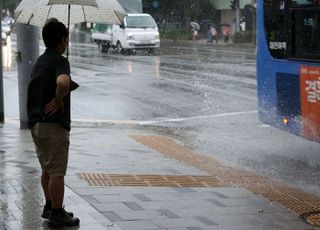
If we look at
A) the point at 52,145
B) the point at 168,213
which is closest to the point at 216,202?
the point at 168,213

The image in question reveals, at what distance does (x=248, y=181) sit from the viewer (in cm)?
778

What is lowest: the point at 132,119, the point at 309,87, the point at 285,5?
the point at 132,119

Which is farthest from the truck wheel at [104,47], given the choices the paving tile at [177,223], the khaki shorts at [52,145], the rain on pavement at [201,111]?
the khaki shorts at [52,145]

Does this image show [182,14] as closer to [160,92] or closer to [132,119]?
[160,92]

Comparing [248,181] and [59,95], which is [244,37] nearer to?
[248,181]

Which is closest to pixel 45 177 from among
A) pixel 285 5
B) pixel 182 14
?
pixel 285 5

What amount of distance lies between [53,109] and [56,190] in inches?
27.6

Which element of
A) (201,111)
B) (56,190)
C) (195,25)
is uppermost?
(195,25)

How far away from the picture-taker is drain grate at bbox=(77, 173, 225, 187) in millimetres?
7203

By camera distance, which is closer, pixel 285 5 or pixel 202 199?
pixel 202 199

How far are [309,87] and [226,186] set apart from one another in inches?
90.5

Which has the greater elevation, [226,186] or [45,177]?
[45,177]

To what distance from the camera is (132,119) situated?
13.8 metres

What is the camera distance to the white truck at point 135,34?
35.7 metres
